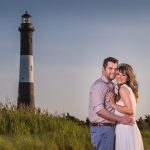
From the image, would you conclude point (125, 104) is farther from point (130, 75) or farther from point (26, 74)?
point (26, 74)

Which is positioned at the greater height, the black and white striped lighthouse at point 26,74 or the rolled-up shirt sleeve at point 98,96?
the black and white striped lighthouse at point 26,74

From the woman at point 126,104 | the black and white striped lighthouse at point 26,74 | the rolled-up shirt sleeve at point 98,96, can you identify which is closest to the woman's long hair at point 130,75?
the woman at point 126,104

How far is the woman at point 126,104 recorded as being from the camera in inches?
266

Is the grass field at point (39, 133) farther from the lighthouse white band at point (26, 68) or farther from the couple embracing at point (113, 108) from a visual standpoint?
the lighthouse white band at point (26, 68)

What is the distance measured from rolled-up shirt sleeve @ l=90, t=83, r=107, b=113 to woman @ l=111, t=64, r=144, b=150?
0.50 ft

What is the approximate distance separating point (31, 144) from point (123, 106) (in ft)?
21.7

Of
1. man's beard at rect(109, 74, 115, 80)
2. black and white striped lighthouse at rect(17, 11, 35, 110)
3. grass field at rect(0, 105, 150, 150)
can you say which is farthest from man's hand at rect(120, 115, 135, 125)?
black and white striped lighthouse at rect(17, 11, 35, 110)

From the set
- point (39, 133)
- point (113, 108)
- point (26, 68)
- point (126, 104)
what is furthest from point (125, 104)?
point (26, 68)

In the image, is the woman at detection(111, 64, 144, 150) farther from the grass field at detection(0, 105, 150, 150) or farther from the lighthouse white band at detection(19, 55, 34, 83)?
the lighthouse white band at detection(19, 55, 34, 83)

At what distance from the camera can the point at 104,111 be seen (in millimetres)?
6676

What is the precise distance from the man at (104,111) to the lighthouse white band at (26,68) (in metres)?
28.7

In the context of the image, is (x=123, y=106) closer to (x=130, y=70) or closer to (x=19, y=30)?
(x=130, y=70)

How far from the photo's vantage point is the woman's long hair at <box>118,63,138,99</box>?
22.0 ft

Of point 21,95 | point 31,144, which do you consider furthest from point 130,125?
point 21,95
